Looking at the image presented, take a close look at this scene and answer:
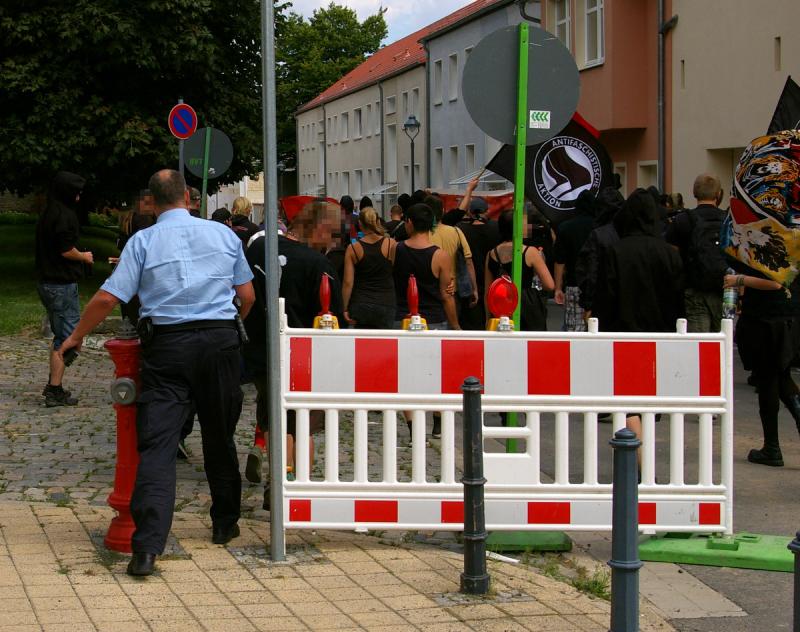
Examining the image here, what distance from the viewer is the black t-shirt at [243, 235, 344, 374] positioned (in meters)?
7.82

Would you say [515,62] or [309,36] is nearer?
[515,62]

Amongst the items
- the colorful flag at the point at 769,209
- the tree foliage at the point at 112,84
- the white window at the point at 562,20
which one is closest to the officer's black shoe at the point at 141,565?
the colorful flag at the point at 769,209

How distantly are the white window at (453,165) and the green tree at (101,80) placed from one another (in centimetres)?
1831

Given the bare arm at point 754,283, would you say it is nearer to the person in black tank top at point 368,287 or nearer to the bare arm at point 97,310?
the person in black tank top at point 368,287

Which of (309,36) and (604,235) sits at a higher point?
(309,36)

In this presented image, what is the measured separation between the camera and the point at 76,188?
1160 cm

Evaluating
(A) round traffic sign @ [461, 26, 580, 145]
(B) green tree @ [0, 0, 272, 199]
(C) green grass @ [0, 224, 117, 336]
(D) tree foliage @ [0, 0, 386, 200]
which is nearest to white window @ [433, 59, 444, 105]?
(C) green grass @ [0, 224, 117, 336]

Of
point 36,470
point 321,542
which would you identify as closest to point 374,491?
point 321,542

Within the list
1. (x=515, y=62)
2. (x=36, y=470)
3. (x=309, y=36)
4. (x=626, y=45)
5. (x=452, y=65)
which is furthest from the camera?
(x=309, y=36)

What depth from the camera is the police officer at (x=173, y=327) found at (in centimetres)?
622

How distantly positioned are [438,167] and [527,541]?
1829 inches

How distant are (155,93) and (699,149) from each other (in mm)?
13836

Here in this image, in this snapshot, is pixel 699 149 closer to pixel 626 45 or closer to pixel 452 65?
pixel 626 45

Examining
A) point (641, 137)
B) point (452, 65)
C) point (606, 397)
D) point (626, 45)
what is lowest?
point (606, 397)
